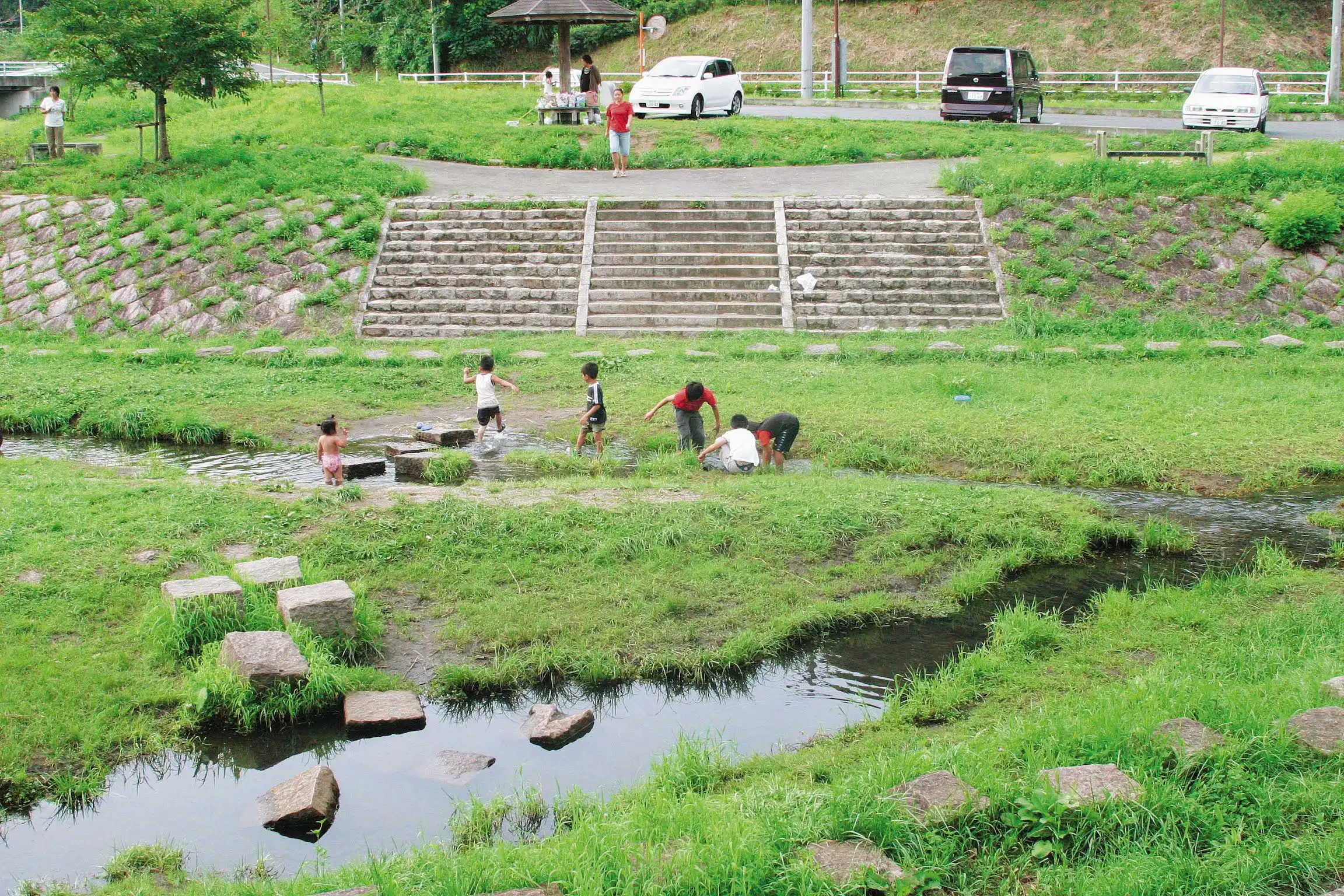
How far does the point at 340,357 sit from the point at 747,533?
884 centimetres

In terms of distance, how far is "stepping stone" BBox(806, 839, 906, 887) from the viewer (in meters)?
4.98

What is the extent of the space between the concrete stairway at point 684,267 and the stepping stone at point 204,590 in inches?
410

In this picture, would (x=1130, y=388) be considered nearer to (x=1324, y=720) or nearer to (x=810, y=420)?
(x=810, y=420)

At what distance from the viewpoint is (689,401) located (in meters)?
12.0

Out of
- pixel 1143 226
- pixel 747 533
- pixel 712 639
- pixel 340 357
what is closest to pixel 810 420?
pixel 747 533

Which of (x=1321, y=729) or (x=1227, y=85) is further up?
(x=1227, y=85)

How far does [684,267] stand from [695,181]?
3978mm

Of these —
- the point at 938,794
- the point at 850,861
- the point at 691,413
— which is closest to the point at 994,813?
the point at 938,794

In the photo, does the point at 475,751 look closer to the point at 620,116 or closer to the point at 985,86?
the point at 620,116

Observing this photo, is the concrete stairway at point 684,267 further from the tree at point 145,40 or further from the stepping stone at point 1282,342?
the tree at point 145,40

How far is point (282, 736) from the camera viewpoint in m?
7.25

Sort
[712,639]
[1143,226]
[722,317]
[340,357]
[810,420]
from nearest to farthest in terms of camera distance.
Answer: [712,639] < [810,420] < [340,357] < [722,317] < [1143,226]

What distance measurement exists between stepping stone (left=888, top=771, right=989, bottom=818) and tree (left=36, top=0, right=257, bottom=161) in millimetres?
21042

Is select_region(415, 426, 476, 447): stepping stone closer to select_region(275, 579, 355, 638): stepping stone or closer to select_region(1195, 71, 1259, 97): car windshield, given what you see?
select_region(275, 579, 355, 638): stepping stone
